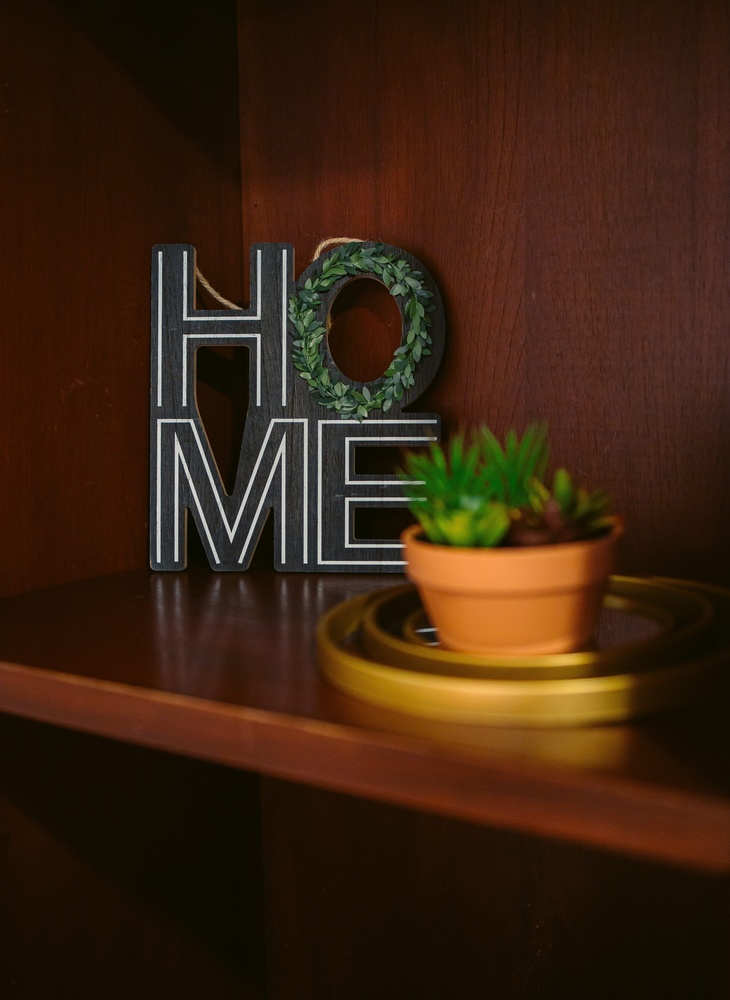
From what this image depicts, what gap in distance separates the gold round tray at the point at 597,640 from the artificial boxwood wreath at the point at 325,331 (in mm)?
308

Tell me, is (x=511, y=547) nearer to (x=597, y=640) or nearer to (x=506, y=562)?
(x=506, y=562)

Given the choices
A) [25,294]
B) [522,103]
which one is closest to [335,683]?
[25,294]

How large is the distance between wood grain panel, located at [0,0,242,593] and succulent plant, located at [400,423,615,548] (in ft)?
1.52

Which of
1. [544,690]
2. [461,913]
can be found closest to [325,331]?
[544,690]

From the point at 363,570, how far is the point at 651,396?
371mm

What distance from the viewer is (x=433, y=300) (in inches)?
40.6

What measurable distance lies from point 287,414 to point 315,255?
21 centimetres

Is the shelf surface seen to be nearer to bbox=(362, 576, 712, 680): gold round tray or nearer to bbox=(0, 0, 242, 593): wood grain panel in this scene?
bbox=(362, 576, 712, 680): gold round tray

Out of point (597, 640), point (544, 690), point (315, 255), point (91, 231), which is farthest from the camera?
point (315, 255)

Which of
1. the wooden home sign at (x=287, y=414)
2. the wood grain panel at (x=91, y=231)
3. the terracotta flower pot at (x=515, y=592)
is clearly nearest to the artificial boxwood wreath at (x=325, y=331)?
the wooden home sign at (x=287, y=414)

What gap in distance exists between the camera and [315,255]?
109cm

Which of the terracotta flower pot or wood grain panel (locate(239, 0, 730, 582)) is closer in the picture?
the terracotta flower pot

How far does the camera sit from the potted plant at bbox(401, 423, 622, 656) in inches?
22.6

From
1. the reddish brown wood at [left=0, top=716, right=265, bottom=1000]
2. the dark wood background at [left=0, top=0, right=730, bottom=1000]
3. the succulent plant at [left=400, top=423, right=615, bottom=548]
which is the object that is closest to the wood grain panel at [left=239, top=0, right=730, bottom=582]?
the dark wood background at [left=0, top=0, right=730, bottom=1000]
